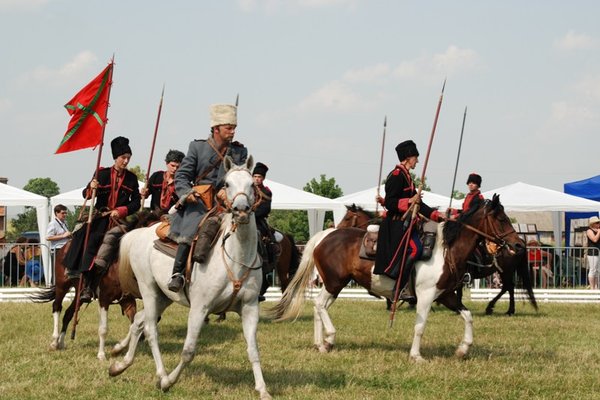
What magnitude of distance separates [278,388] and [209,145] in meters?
2.63

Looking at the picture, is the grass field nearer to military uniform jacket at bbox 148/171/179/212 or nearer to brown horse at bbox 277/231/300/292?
brown horse at bbox 277/231/300/292

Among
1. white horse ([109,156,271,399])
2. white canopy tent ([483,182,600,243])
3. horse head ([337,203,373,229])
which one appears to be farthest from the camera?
white canopy tent ([483,182,600,243])

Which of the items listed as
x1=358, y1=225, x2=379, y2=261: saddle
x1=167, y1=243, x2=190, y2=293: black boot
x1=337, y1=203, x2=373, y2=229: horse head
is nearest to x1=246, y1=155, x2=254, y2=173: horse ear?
x1=167, y1=243, x2=190, y2=293: black boot

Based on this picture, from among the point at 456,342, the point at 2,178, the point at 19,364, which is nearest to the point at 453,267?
the point at 456,342

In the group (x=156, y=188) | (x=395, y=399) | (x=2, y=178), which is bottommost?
(x=395, y=399)

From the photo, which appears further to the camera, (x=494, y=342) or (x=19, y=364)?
(x=494, y=342)

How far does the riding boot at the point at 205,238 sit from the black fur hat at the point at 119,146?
323 centimetres

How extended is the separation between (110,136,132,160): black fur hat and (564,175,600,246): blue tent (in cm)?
2268

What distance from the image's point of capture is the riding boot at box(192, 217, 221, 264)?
8742 millimetres

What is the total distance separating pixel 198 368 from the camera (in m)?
10.6

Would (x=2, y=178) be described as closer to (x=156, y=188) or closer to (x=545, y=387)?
(x=156, y=188)

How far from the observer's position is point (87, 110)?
11.8 metres

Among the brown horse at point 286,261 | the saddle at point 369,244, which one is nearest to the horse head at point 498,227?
the saddle at point 369,244

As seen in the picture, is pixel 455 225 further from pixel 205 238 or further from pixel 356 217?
pixel 356 217
